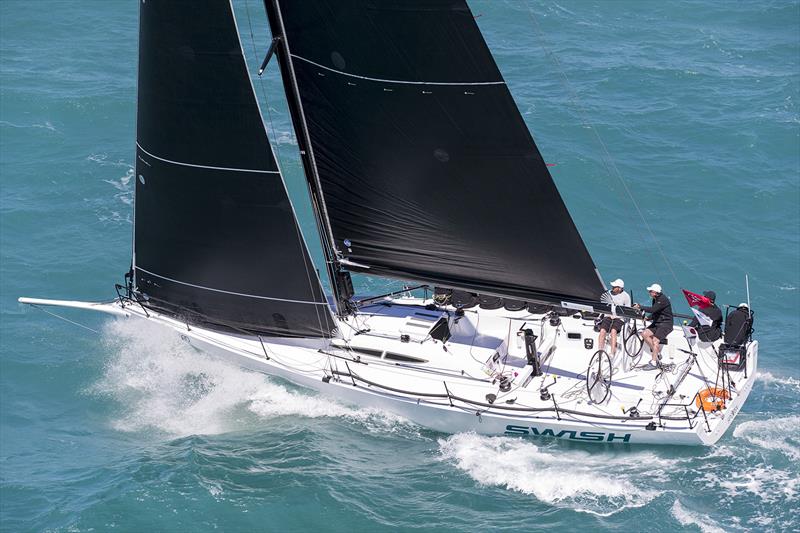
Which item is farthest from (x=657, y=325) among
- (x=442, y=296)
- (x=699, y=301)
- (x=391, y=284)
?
(x=391, y=284)

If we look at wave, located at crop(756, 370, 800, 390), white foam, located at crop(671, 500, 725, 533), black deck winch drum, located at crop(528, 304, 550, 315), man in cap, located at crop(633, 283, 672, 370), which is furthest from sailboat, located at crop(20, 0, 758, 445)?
wave, located at crop(756, 370, 800, 390)

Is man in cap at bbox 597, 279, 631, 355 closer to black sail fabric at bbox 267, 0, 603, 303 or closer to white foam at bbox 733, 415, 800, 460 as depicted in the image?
black sail fabric at bbox 267, 0, 603, 303

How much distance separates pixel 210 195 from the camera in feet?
84.8

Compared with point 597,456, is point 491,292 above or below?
above

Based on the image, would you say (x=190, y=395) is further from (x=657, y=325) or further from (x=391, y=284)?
(x=657, y=325)

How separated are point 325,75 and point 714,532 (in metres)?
12.4

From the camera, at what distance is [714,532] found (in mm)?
22625

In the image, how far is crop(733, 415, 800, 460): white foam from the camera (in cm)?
2519

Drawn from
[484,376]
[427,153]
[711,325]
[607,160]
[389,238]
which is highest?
[427,153]

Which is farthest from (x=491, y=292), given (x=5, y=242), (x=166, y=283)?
(x=5, y=242)

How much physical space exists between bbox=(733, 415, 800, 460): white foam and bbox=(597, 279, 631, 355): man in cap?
11.5 ft

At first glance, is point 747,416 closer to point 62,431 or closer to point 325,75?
point 325,75

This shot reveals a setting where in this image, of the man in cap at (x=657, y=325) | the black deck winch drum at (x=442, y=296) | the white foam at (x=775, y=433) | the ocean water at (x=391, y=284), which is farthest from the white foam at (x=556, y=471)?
the black deck winch drum at (x=442, y=296)

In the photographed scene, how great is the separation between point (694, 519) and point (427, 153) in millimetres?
9464
